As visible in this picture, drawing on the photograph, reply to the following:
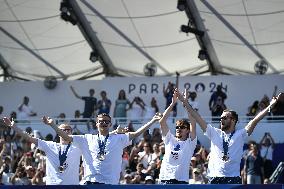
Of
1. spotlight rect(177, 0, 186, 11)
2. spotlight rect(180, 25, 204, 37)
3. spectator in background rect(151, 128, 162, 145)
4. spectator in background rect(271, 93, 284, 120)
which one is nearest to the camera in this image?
spectator in background rect(151, 128, 162, 145)

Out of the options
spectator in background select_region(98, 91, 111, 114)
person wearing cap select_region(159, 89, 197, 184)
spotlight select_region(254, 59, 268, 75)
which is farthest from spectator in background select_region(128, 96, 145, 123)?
person wearing cap select_region(159, 89, 197, 184)

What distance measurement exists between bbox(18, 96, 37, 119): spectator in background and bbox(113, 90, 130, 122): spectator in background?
9.44 feet

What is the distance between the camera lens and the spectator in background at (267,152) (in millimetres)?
21031

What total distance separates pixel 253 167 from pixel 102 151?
7078 mm

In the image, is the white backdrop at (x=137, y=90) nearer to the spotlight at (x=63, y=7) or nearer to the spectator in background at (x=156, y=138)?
the spotlight at (x=63, y=7)

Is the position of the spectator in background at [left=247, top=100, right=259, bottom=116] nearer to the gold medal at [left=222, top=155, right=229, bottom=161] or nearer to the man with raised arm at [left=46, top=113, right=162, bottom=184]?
the man with raised arm at [left=46, top=113, right=162, bottom=184]

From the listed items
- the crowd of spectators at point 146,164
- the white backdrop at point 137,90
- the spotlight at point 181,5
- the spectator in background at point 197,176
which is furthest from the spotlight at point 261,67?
the spectator in background at point 197,176

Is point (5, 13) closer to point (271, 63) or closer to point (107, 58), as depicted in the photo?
point (107, 58)

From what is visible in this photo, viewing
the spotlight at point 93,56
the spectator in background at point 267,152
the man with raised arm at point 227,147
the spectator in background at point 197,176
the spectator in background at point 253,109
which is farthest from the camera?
the spotlight at point 93,56

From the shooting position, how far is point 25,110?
27656 mm

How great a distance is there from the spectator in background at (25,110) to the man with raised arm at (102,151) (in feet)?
45.5

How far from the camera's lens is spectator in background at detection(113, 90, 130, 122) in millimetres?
26172

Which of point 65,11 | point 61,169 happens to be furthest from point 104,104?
point 61,169

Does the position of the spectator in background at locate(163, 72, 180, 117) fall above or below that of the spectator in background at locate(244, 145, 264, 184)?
above
